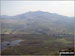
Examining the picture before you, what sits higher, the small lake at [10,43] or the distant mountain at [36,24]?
the distant mountain at [36,24]

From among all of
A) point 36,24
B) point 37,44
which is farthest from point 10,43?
point 36,24

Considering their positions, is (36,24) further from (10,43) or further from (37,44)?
(10,43)

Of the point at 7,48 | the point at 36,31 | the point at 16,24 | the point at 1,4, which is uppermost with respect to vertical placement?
the point at 1,4

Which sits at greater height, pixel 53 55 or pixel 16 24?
pixel 16 24

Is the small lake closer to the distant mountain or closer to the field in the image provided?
the field

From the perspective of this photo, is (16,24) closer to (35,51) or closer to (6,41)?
(6,41)

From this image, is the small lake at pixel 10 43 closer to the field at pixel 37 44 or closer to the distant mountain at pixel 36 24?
the field at pixel 37 44

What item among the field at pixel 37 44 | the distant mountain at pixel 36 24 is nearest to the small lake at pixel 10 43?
the field at pixel 37 44

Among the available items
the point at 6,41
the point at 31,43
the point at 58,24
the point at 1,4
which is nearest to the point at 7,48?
the point at 6,41

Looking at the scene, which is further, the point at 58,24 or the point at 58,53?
the point at 58,24
